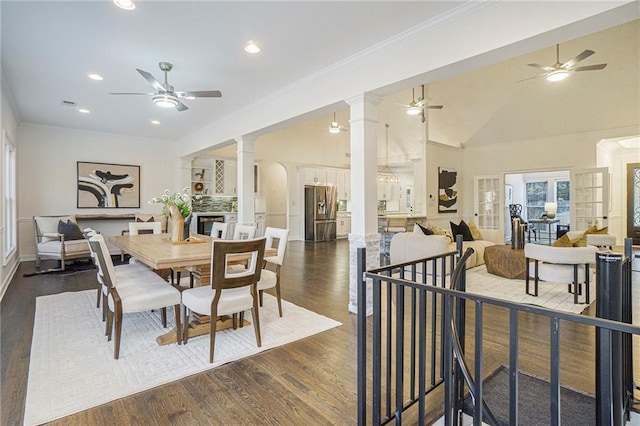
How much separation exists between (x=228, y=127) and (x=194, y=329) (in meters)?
3.97

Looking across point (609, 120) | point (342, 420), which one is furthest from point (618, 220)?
point (342, 420)

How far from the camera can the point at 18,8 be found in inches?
105

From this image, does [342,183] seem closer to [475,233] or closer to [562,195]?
[475,233]

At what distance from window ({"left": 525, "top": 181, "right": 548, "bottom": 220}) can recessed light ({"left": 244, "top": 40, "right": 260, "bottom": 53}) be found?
39.1ft

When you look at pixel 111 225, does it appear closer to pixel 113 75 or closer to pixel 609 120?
pixel 113 75

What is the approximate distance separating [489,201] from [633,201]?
12.1ft

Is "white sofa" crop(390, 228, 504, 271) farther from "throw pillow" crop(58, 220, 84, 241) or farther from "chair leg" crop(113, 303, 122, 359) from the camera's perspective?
"throw pillow" crop(58, 220, 84, 241)

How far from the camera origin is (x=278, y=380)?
2246 mm

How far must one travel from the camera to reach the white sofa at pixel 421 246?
4676 mm

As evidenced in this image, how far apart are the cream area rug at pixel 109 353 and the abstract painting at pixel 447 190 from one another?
613cm

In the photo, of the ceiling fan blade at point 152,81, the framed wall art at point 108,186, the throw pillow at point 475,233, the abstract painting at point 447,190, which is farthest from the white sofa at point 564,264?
the framed wall art at point 108,186

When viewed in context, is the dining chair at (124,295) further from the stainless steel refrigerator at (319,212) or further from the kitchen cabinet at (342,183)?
the kitchen cabinet at (342,183)

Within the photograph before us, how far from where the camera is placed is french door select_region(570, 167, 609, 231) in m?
7.06

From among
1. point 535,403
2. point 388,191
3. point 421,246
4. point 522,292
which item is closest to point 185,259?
point 535,403
